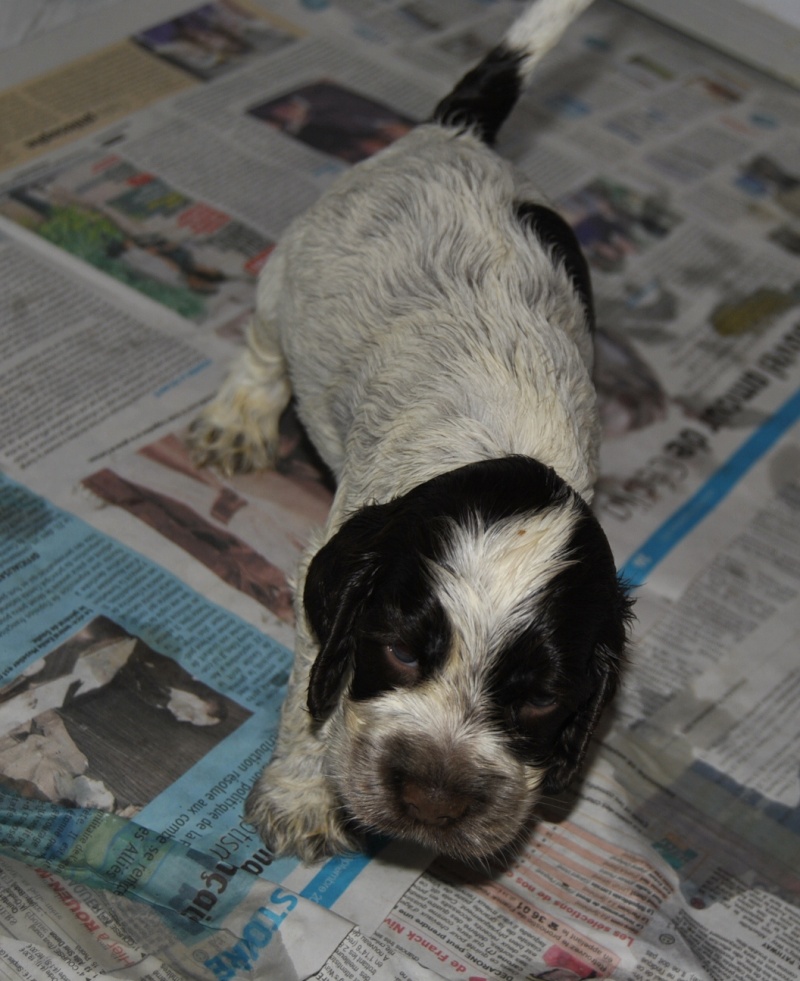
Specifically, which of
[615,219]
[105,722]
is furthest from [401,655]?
[615,219]

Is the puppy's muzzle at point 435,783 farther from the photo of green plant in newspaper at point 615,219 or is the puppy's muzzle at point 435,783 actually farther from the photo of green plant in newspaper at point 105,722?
the photo of green plant in newspaper at point 615,219

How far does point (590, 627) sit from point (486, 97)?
55.1 inches

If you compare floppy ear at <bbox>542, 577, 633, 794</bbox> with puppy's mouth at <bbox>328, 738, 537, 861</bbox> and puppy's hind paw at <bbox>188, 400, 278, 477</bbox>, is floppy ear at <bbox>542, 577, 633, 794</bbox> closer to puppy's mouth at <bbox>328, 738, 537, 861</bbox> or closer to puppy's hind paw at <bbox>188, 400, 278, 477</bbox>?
puppy's mouth at <bbox>328, 738, 537, 861</bbox>

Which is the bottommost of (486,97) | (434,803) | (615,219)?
(615,219)

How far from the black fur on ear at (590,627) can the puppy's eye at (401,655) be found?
0.21 metres

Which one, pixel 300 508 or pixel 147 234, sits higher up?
pixel 147 234

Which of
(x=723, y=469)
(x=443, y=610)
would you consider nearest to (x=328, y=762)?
(x=443, y=610)

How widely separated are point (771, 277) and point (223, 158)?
5.32 feet

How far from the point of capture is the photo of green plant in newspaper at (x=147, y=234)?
295cm

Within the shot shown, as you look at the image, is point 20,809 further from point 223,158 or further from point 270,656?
point 223,158

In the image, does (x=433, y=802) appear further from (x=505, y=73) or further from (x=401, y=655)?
(x=505, y=73)

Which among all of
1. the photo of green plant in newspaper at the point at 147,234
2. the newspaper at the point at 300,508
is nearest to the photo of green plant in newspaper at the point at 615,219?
the newspaper at the point at 300,508

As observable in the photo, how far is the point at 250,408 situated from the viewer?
2.69 m

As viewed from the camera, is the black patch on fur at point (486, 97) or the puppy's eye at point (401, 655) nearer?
the puppy's eye at point (401, 655)
